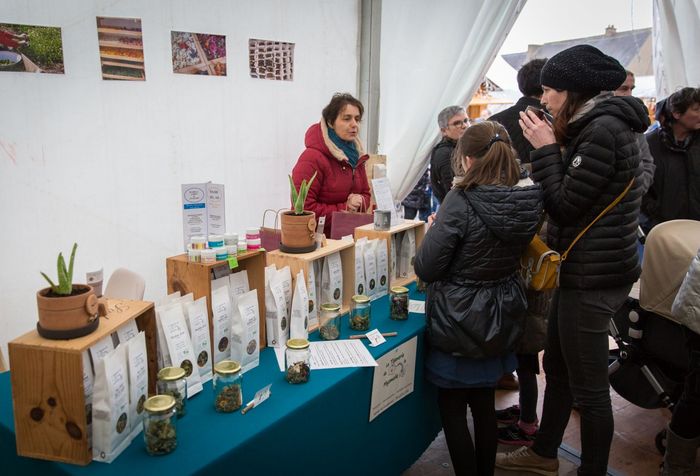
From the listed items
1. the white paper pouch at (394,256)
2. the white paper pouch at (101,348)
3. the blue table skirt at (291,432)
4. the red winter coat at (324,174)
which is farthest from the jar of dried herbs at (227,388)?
the red winter coat at (324,174)

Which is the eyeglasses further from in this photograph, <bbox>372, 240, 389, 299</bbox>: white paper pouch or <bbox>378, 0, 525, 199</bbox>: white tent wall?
<bbox>372, 240, 389, 299</bbox>: white paper pouch

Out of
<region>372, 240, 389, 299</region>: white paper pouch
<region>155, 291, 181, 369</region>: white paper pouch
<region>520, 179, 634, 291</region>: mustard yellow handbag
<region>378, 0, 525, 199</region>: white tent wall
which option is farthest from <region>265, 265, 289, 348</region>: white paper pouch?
<region>378, 0, 525, 199</region>: white tent wall

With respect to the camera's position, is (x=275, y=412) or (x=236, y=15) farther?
(x=236, y=15)

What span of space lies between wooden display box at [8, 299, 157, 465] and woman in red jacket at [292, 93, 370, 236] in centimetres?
171

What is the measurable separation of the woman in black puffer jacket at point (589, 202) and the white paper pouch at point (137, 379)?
1282 mm

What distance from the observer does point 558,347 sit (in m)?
1.95

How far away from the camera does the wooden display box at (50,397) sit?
105 cm

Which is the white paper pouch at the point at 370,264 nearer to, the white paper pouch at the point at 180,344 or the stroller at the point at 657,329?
the white paper pouch at the point at 180,344

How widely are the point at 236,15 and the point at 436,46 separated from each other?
4.51 ft

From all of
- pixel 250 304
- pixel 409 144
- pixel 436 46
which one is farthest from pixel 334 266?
pixel 436 46

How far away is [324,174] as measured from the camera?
9.00 feet

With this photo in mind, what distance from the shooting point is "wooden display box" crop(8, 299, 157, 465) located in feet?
3.43

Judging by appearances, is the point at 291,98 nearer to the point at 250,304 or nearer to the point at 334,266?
the point at 334,266

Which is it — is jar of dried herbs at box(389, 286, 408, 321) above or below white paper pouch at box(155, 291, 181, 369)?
below
